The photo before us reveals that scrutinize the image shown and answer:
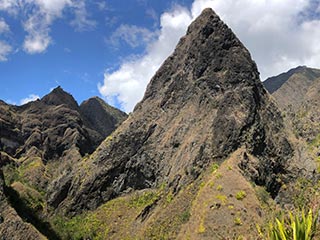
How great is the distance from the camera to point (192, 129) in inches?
3282

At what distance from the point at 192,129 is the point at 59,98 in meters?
120

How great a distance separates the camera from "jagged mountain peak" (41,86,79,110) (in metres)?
188

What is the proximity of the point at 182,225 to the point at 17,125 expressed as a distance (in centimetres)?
12385

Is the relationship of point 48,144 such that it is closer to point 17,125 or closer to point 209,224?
point 17,125

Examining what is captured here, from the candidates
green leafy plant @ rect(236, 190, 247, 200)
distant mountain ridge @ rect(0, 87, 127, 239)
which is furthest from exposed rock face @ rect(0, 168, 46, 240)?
distant mountain ridge @ rect(0, 87, 127, 239)

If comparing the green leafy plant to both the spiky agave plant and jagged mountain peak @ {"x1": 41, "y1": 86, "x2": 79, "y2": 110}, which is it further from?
jagged mountain peak @ {"x1": 41, "y1": 86, "x2": 79, "y2": 110}

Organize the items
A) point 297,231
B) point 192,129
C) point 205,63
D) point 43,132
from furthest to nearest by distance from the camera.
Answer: point 43,132, point 205,63, point 192,129, point 297,231

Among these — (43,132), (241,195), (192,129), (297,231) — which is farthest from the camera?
(43,132)

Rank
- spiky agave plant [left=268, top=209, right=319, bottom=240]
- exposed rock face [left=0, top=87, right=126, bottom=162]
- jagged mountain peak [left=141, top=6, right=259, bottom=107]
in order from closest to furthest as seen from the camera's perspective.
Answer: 1. spiky agave plant [left=268, top=209, right=319, bottom=240]
2. jagged mountain peak [left=141, top=6, right=259, bottom=107]
3. exposed rock face [left=0, top=87, right=126, bottom=162]

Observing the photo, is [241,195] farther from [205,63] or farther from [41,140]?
[41,140]

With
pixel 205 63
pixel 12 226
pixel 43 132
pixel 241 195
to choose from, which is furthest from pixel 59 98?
pixel 241 195

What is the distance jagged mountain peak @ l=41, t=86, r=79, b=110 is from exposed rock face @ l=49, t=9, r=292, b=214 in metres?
92.8

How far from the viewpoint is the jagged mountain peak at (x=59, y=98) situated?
18812 cm

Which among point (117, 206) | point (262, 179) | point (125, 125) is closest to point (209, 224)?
point (262, 179)
